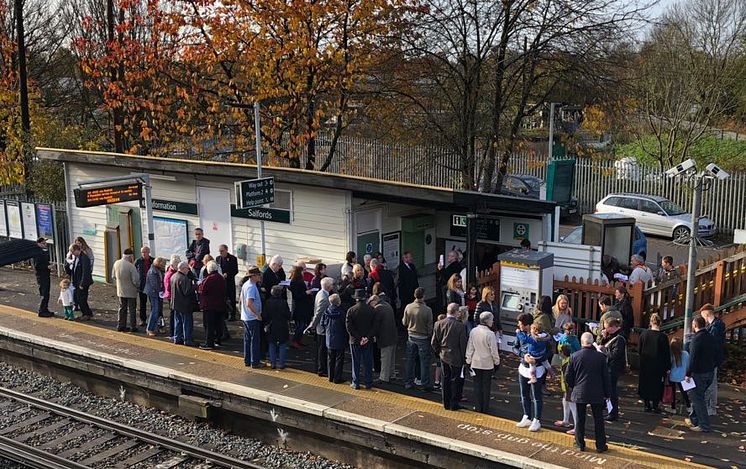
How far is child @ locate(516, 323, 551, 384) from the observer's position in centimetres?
1001

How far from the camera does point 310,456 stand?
1084 cm

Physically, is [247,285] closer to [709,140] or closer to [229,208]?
[229,208]

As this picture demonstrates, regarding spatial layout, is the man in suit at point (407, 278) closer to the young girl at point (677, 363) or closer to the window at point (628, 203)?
the young girl at point (677, 363)

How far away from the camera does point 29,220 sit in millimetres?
20891

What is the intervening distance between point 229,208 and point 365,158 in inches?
779

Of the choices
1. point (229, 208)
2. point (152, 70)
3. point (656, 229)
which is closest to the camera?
point (229, 208)

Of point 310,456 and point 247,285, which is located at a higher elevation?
point 247,285

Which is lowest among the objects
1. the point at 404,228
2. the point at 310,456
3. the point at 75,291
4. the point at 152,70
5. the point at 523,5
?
the point at 310,456

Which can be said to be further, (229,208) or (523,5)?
(523,5)

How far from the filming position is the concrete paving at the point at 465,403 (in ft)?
31.3

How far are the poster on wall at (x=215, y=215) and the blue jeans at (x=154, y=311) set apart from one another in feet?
8.28

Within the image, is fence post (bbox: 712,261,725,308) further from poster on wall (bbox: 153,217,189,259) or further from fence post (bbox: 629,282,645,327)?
poster on wall (bbox: 153,217,189,259)

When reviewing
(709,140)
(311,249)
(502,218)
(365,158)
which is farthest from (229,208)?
(709,140)

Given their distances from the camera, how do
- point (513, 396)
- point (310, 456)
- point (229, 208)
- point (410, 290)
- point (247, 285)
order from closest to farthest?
point (310, 456) < point (513, 396) < point (247, 285) < point (410, 290) < point (229, 208)
